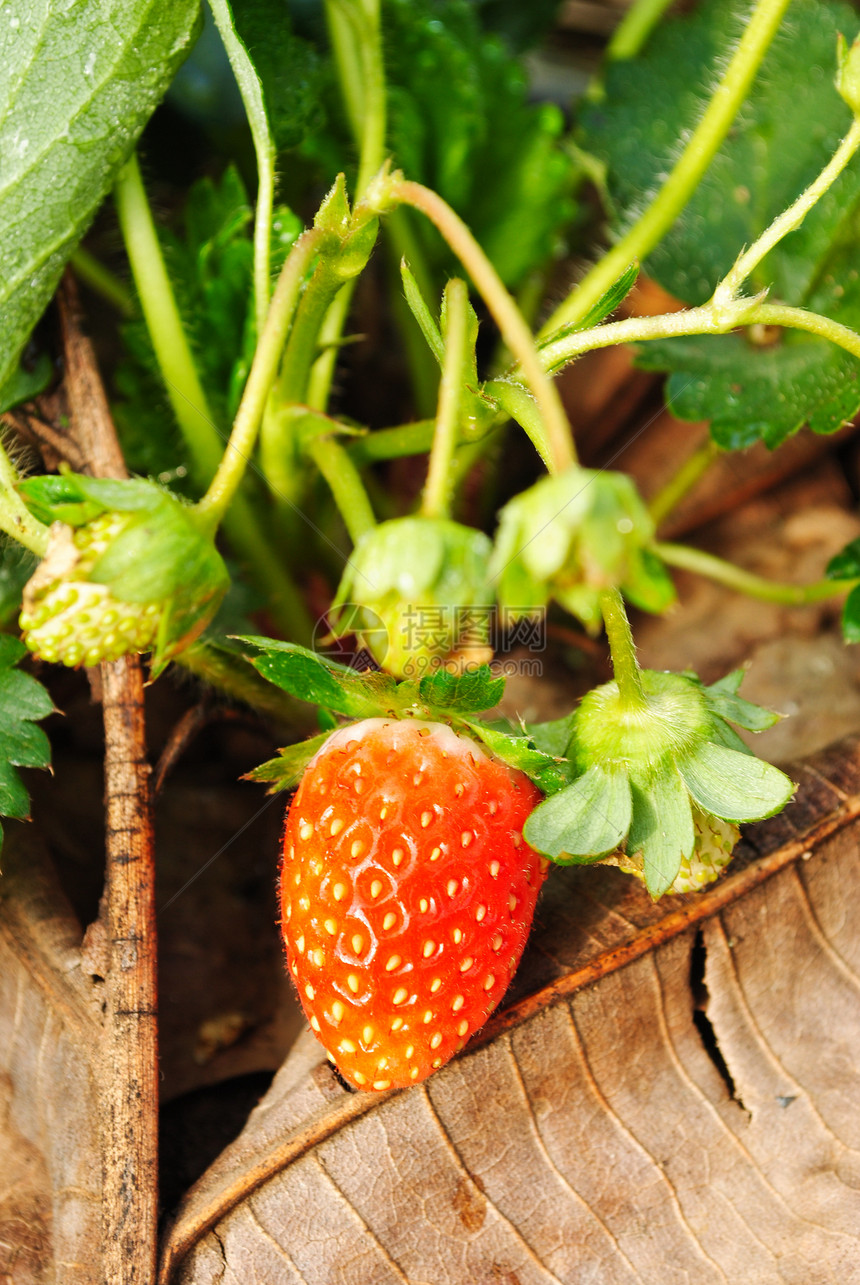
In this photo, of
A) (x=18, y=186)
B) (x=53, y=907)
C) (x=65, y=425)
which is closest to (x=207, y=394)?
(x=65, y=425)

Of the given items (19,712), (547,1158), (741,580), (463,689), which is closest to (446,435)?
(463,689)

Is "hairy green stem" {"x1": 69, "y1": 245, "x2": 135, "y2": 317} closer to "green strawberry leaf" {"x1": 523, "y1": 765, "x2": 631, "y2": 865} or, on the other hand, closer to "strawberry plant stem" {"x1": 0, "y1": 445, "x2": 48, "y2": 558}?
"strawberry plant stem" {"x1": 0, "y1": 445, "x2": 48, "y2": 558}

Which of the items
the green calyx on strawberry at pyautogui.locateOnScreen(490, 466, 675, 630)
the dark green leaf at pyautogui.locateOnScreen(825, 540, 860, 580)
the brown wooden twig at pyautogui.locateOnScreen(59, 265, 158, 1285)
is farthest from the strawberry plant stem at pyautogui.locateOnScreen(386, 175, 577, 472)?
the dark green leaf at pyautogui.locateOnScreen(825, 540, 860, 580)

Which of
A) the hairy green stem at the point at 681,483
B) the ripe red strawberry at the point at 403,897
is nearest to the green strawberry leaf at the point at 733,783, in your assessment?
the ripe red strawberry at the point at 403,897

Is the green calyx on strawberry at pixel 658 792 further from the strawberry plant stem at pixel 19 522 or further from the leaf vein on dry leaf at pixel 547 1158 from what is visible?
the strawberry plant stem at pixel 19 522

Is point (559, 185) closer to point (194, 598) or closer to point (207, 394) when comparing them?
point (207, 394)

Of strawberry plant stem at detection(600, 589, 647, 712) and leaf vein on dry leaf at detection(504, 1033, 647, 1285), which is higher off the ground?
strawberry plant stem at detection(600, 589, 647, 712)
